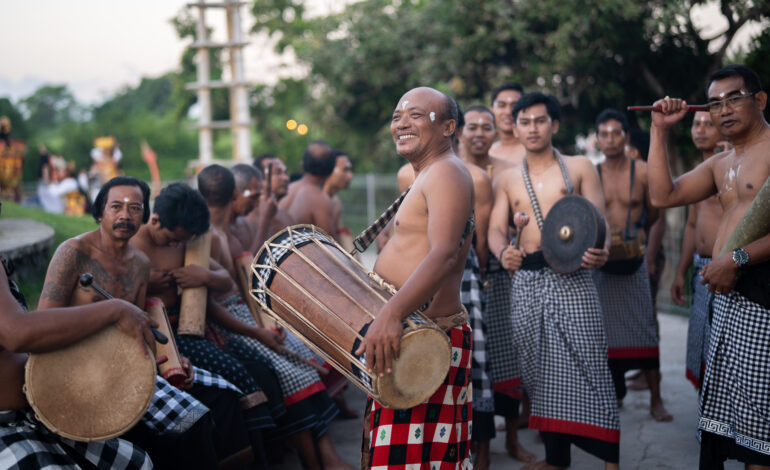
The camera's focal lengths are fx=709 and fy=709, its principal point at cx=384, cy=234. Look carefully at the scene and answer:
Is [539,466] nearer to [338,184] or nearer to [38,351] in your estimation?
[38,351]

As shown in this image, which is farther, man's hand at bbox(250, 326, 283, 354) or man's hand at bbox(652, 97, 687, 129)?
man's hand at bbox(250, 326, 283, 354)

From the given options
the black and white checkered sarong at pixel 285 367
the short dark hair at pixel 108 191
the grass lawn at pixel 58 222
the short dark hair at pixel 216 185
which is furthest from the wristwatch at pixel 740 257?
the grass lawn at pixel 58 222

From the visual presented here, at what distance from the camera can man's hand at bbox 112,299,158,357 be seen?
2.93 metres

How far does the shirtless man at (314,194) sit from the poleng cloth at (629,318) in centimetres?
243

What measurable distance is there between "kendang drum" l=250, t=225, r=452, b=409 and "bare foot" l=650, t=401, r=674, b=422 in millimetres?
3467

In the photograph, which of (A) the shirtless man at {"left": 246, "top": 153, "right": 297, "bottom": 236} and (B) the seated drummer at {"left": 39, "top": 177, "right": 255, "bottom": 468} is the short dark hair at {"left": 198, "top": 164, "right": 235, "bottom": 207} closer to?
(A) the shirtless man at {"left": 246, "top": 153, "right": 297, "bottom": 236}

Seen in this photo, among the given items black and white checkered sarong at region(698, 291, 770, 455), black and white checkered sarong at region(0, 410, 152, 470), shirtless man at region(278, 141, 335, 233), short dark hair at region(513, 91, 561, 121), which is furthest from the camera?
shirtless man at region(278, 141, 335, 233)

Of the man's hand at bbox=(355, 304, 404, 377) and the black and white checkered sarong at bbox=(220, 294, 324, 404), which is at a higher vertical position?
the man's hand at bbox=(355, 304, 404, 377)

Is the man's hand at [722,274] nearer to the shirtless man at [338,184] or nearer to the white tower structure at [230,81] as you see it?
the shirtless man at [338,184]

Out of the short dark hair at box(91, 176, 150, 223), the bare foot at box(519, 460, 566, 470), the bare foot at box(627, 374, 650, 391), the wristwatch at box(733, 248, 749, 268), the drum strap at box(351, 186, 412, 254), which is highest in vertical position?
the short dark hair at box(91, 176, 150, 223)

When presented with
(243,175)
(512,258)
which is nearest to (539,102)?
(512,258)

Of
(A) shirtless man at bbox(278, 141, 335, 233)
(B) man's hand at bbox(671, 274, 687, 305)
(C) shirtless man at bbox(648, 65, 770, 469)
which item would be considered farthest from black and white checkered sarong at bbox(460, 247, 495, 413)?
(B) man's hand at bbox(671, 274, 687, 305)

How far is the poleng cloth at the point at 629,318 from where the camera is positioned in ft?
19.0

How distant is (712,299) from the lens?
4438 mm
